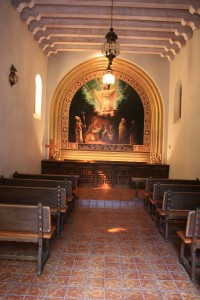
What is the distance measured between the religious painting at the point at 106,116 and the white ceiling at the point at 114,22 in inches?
73.5

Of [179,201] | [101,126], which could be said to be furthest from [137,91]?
[179,201]

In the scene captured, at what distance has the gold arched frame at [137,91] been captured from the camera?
1171cm

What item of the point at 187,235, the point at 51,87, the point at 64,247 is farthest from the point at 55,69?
the point at 187,235

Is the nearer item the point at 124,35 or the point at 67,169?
the point at 124,35

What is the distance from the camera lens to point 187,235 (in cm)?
380

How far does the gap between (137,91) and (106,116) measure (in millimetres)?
1641

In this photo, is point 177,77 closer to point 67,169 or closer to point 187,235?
point 67,169

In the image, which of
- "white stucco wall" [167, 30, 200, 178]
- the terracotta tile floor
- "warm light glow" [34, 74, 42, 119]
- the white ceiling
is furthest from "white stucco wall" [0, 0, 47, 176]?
"white stucco wall" [167, 30, 200, 178]

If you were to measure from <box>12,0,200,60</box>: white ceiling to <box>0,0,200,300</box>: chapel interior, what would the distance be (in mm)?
29

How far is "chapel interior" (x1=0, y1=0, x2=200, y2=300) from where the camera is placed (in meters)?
3.87

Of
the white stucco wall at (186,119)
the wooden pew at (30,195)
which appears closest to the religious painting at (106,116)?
the white stucco wall at (186,119)

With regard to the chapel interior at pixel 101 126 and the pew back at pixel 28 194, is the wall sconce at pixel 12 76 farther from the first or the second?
the pew back at pixel 28 194

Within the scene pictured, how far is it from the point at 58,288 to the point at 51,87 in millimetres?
9224

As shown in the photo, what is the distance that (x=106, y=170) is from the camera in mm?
10828
